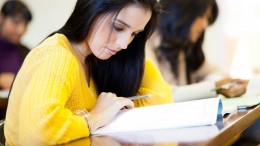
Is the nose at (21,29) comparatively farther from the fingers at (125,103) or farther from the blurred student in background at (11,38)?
the fingers at (125,103)

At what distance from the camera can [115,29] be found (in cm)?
96

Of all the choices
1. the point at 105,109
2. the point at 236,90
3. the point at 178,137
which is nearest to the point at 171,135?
the point at 178,137

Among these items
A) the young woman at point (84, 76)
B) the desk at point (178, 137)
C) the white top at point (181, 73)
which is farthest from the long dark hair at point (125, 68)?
the white top at point (181, 73)

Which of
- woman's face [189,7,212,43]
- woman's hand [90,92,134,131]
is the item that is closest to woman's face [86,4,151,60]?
woman's hand [90,92,134,131]

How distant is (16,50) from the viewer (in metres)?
2.08

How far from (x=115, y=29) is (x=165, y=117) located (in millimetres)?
290

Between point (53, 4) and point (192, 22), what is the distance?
775 mm

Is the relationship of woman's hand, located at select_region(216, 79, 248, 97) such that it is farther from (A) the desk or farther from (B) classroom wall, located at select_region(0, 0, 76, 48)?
(B) classroom wall, located at select_region(0, 0, 76, 48)

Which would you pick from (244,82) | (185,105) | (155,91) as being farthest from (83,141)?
(244,82)

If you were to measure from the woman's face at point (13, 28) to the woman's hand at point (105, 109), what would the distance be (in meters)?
1.36

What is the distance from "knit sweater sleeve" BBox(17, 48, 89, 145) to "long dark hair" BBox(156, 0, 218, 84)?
130 cm

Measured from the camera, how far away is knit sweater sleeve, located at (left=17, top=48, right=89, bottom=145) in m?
0.71

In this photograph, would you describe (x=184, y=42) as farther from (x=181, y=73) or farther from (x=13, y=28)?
Result: (x=13, y=28)

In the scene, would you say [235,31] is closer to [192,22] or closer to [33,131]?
[192,22]
